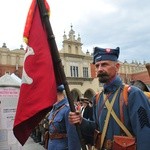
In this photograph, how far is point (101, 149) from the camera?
3.23 metres

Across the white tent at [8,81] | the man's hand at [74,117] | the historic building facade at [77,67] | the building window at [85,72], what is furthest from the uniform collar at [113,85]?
the building window at [85,72]

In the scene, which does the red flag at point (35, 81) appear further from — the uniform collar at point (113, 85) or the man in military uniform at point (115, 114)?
the uniform collar at point (113, 85)

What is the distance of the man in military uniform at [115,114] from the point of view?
2938 mm

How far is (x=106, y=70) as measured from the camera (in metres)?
3.27

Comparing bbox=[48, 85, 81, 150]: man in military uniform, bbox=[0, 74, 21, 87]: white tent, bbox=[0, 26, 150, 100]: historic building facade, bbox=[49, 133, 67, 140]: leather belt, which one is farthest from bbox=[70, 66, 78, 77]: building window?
bbox=[0, 74, 21, 87]: white tent

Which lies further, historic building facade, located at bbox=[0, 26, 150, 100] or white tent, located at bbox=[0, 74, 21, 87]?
historic building facade, located at bbox=[0, 26, 150, 100]

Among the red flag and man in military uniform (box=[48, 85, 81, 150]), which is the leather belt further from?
the red flag

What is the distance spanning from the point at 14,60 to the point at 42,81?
116 ft

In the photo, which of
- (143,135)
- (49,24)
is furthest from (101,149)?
(49,24)

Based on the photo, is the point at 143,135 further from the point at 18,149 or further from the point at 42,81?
the point at 18,149

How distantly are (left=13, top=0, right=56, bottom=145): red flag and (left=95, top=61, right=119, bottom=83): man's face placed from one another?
1.51 feet

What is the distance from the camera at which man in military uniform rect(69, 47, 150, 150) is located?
9.64 feet

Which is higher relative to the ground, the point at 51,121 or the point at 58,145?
the point at 51,121

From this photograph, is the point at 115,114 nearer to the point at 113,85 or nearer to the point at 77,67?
the point at 113,85
